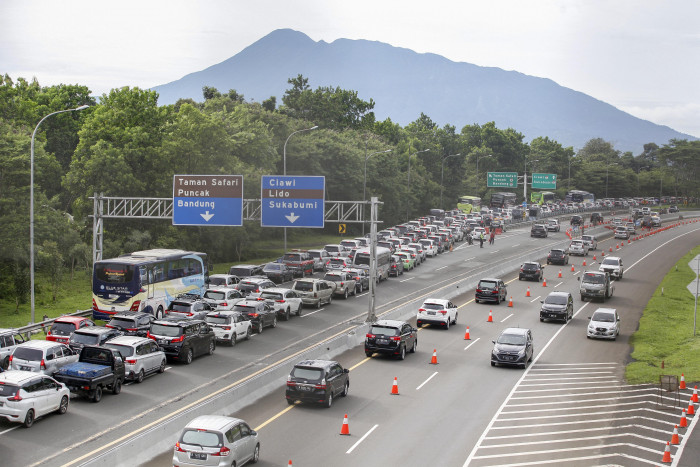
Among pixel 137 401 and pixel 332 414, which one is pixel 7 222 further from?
pixel 332 414

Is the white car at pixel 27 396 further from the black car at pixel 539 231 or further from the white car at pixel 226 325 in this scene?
the black car at pixel 539 231

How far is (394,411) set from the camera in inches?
1006

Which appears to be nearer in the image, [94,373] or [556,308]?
[94,373]

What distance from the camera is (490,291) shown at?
4966cm

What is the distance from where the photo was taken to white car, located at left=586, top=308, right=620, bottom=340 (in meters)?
39.2

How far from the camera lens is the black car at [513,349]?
106ft

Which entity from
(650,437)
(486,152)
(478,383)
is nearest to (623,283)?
(478,383)

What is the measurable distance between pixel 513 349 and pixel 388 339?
535 cm

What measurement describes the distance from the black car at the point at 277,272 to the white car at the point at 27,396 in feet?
105

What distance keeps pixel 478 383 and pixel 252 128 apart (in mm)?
55454

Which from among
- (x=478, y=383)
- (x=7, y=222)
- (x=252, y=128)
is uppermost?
(x=252, y=128)

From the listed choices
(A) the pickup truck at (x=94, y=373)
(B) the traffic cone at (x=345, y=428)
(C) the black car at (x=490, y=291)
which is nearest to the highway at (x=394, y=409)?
(B) the traffic cone at (x=345, y=428)

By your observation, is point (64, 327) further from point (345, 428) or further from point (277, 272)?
point (277, 272)

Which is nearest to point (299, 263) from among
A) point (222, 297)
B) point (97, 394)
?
point (222, 297)
